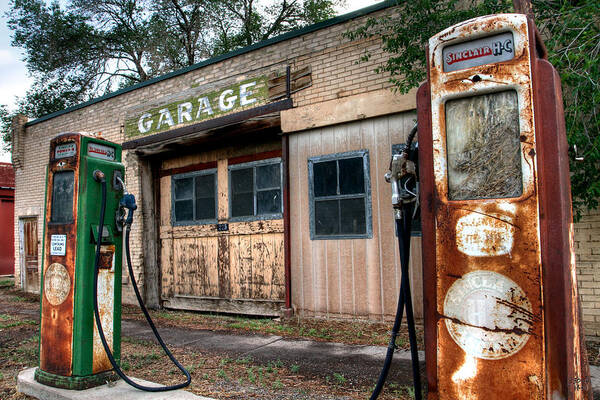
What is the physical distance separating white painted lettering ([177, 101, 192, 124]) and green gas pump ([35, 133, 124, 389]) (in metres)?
4.08

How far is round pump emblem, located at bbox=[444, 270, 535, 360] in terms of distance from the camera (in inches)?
71.4

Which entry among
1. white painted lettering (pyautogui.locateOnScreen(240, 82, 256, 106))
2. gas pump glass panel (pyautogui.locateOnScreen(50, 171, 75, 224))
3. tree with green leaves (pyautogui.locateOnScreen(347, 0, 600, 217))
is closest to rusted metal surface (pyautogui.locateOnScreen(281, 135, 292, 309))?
white painted lettering (pyautogui.locateOnScreen(240, 82, 256, 106))

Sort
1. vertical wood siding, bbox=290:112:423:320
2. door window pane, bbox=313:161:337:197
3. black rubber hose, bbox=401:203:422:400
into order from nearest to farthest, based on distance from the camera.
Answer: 1. black rubber hose, bbox=401:203:422:400
2. vertical wood siding, bbox=290:112:423:320
3. door window pane, bbox=313:161:337:197

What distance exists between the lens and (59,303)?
3.76 meters

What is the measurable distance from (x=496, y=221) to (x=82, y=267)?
324cm

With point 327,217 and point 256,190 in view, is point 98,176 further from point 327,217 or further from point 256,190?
point 256,190

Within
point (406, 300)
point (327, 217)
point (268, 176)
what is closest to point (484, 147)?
point (406, 300)

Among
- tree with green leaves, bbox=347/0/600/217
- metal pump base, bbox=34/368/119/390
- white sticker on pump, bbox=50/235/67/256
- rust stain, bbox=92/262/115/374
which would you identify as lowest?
metal pump base, bbox=34/368/119/390

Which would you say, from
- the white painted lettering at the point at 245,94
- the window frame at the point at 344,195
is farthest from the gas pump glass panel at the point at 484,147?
the white painted lettering at the point at 245,94

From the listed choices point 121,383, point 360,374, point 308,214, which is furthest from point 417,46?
point 121,383

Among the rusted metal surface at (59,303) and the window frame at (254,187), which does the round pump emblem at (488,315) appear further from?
the window frame at (254,187)

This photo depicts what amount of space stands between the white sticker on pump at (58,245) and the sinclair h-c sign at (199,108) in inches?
156

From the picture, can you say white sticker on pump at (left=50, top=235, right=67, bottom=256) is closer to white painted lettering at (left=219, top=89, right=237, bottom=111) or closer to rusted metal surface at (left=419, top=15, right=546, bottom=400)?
rusted metal surface at (left=419, top=15, right=546, bottom=400)

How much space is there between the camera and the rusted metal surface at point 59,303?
3.69 metres
